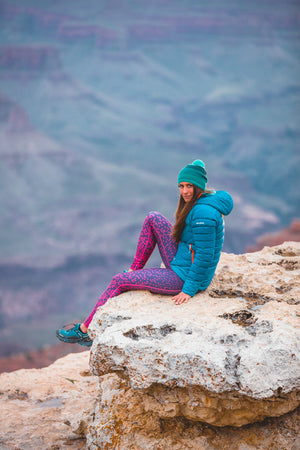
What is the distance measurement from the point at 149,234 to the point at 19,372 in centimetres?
274

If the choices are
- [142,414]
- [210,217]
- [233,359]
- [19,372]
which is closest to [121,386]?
[142,414]

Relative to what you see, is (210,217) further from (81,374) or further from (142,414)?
(81,374)

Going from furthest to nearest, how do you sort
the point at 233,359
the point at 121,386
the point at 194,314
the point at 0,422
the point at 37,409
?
the point at 37,409 < the point at 0,422 < the point at 121,386 < the point at 194,314 < the point at 233,359

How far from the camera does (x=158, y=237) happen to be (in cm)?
351

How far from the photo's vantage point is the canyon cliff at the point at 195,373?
8.20ft

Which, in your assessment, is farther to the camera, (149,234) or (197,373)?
(149,234)

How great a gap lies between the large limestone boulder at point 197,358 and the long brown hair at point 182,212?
1.72ft

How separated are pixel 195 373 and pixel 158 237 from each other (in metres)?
1.28

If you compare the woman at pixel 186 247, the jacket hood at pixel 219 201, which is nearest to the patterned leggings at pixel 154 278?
the woman at pixel 186 247

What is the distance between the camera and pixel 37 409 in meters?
4.06

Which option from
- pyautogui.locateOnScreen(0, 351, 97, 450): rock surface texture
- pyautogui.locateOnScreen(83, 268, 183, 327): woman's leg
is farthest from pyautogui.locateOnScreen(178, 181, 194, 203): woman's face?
pyautogui.locateOnScreen(0, 351, 97, 450): rock surface texture

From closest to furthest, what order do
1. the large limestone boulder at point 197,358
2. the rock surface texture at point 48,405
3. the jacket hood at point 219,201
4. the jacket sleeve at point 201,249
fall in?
the large limestone boulder at point 197,358, the jacket sleeve at point 201,249, the jacket hood at point 219,201, the rock surface texture at point 48,405

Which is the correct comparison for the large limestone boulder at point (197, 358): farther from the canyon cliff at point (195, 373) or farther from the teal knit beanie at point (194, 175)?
the teal knit beanie at point (194, 175)

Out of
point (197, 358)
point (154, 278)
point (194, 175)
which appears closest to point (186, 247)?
point (154, 278)
